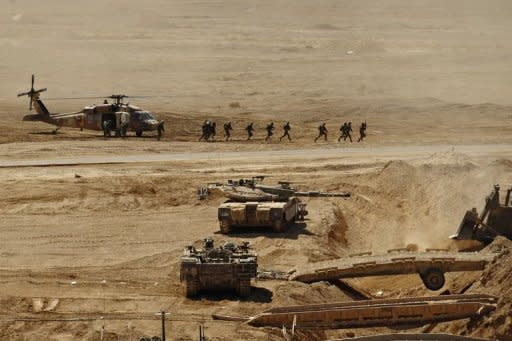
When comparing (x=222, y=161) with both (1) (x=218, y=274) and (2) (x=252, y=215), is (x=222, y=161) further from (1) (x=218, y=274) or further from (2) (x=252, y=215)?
(1) (x=218, y=274)

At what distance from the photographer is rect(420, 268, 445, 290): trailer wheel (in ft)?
95.8

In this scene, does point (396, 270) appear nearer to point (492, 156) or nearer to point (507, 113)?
point (492, 156)

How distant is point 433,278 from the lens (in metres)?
29.2

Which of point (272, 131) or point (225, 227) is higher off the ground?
point (272, 131)

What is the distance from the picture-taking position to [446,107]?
69.7 m

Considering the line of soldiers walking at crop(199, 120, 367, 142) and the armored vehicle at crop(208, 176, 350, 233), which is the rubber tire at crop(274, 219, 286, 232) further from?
the line of soldiers walking at crop(199, 120, 367, 142)

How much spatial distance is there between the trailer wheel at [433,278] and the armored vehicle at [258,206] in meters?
6.12

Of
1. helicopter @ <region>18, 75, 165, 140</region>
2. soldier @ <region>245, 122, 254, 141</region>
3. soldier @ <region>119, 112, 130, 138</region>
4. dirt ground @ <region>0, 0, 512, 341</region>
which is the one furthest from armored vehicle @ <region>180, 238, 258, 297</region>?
soldier @ <region>119, 112, 130, 138</region>

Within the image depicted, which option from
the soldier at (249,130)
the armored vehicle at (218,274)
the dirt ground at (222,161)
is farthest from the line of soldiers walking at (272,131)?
the armored vehicle at (218,274)

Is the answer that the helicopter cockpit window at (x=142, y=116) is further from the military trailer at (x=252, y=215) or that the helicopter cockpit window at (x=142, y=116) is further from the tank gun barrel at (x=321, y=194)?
the military trailer at (x=252, y=215)

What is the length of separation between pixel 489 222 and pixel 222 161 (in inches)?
720

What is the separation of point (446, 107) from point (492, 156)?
20.6 meters

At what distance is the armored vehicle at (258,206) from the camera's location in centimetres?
3444

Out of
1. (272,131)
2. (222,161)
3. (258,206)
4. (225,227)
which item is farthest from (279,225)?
(272,131)
